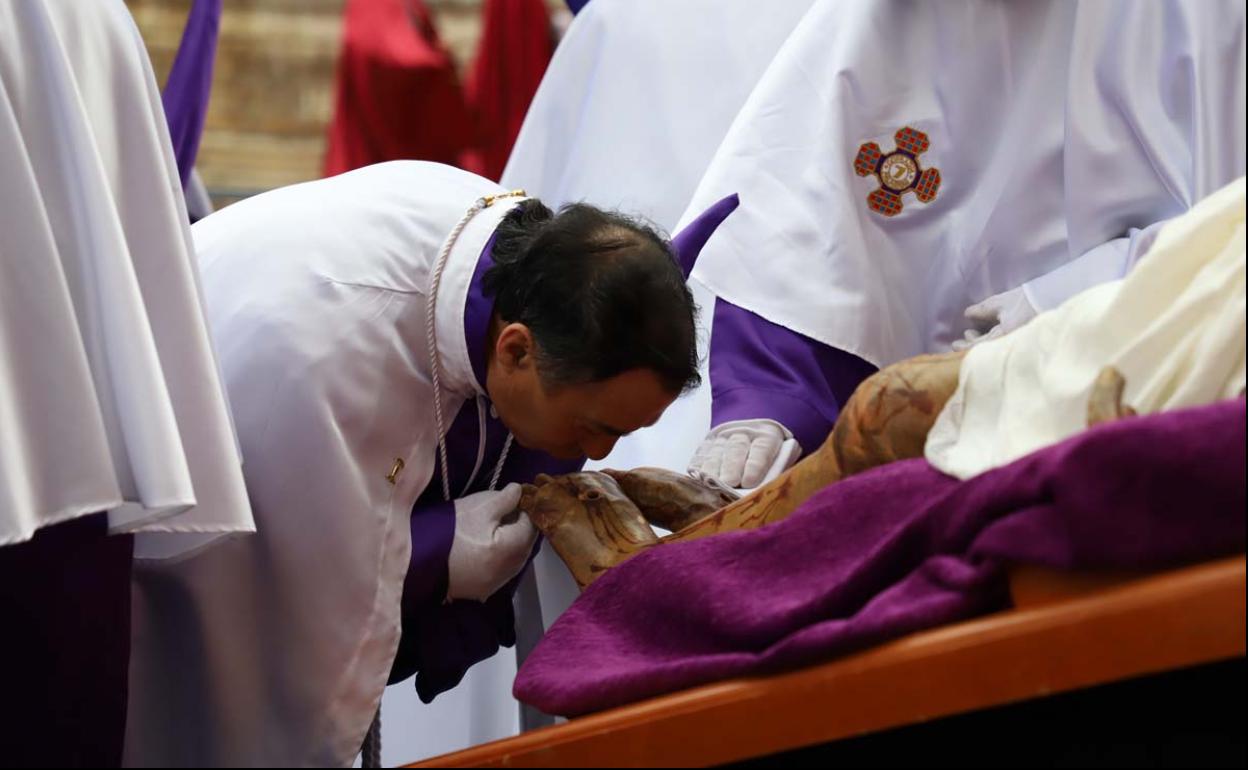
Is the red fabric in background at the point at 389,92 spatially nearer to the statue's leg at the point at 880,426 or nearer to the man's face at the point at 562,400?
the man's face at the point at 562,400

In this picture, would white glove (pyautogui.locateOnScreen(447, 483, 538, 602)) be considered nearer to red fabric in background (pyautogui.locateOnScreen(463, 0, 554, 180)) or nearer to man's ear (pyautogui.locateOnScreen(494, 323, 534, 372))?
man's ear (pyautogui.locateOnScreen(494, 323, 534, 372))

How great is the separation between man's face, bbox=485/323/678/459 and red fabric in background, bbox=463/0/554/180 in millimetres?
3325

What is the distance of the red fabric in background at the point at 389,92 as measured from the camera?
5.84m

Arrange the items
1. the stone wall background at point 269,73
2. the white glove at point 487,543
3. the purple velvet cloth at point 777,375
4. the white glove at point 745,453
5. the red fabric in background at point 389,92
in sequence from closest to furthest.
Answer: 1. the white glove at point 487,543
2. the white glove at point 745,453
3. the purple velvet cloth at point 777,375
4. the red fabric in background at point 389,92
5. the stone wall background at point 269,73

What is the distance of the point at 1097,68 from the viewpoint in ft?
9.75

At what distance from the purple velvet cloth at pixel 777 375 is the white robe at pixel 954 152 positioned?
0.03 metres

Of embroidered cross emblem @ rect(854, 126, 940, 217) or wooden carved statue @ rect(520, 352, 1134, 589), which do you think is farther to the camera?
embroidered cross emblem @ rect(854, 126, 940, 217)

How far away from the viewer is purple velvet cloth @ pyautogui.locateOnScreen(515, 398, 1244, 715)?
4.62 feet

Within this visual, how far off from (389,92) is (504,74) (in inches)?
17.4

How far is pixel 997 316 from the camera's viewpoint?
288 centimetres

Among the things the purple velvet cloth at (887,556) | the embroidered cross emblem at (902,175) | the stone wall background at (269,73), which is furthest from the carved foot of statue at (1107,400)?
the stone wall background at (269,73)

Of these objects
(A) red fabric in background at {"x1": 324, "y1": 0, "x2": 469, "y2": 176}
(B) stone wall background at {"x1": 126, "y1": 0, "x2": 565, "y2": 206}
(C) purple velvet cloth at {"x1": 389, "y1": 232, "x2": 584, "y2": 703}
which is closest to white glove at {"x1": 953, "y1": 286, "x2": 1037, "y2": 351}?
(C) purple velvet cloth at {"x1": 389, "y1": 232, "x2": 584, "y2": 703}

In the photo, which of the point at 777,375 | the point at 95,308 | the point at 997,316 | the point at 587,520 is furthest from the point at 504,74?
the point at 95,308

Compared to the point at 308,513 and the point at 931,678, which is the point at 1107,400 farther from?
the point at 308,513
